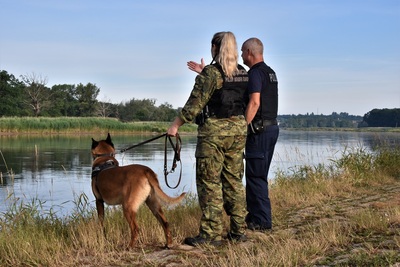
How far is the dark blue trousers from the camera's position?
5.41 meters

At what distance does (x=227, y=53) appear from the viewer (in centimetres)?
Result: 452

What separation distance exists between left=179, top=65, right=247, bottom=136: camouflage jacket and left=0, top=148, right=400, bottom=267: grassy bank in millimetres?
1135

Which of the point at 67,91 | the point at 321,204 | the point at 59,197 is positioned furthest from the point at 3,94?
the point at 321,204

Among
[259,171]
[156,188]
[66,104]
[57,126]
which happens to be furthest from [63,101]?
[156,188]

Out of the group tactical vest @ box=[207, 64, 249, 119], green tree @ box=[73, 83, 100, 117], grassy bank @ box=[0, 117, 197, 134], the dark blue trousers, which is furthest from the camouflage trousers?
green tree @ box=[73, 83, 100, 117]

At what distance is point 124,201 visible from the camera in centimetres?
456

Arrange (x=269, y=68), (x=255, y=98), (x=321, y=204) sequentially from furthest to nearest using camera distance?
(x=321, y=204) → (x=269, y=68) → (x=255, y=98)

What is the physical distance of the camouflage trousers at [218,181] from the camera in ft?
15.1

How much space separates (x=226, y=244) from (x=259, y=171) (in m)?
1.06

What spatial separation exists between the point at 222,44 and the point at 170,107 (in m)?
70.2

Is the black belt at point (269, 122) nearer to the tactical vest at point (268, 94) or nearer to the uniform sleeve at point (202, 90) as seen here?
the tactical vest at point (268, 94)

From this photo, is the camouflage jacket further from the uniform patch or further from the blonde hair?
the uniform patch

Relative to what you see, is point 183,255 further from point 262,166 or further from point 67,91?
point 67,91

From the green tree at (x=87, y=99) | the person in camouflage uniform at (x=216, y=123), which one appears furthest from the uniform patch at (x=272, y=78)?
the green tree at (x=87, y=99)
